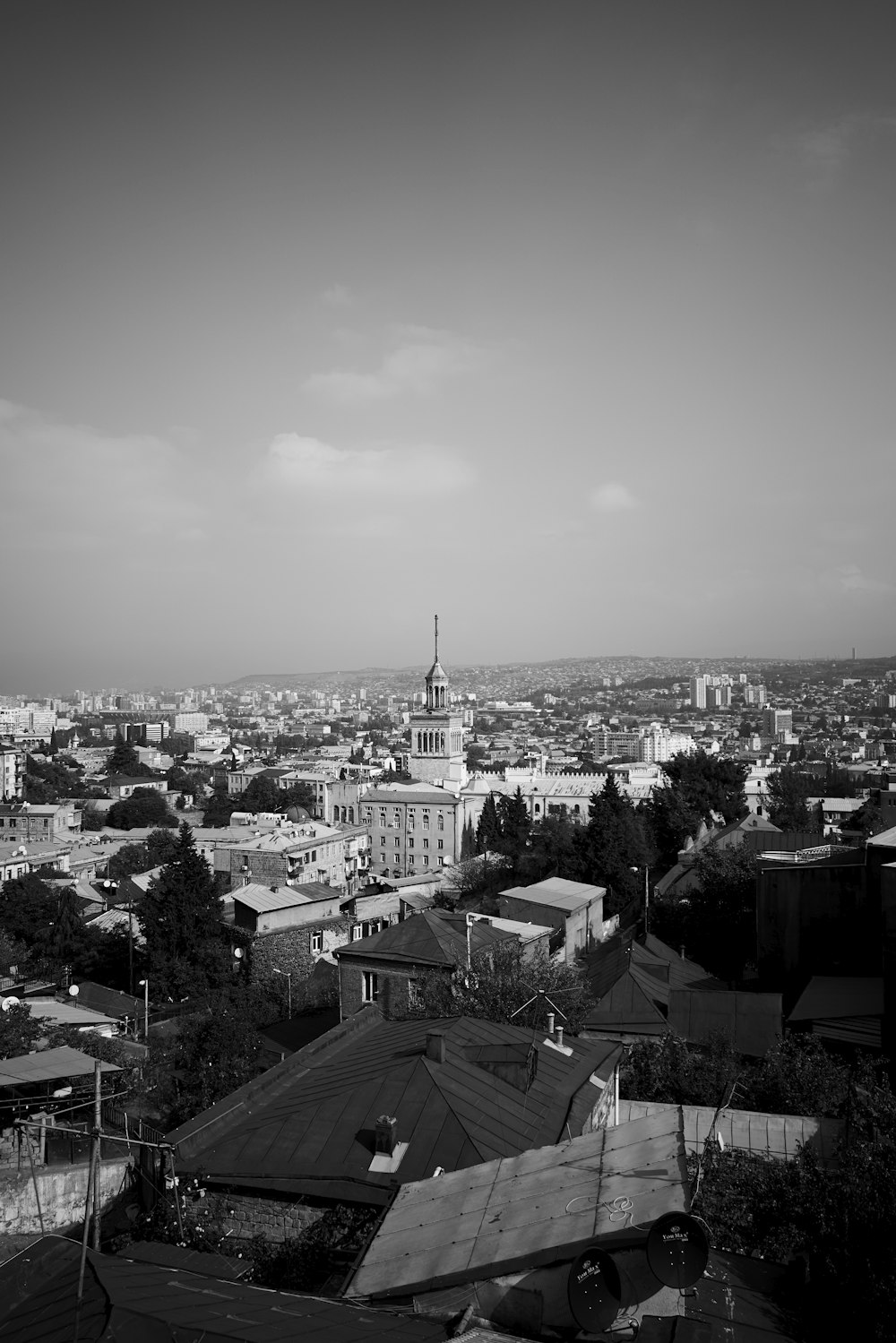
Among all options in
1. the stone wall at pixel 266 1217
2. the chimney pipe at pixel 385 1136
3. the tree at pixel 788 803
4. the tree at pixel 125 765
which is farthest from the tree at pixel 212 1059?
the tree at pixel 125 765

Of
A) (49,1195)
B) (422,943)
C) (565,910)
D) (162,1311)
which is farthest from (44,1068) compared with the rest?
(565,910)

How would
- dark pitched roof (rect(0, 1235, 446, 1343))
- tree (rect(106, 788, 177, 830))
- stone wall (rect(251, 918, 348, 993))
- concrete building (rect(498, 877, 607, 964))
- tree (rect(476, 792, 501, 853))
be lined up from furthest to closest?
tree (rect(106, 788, 177, 830)), tree (rect(476, 792, 501, 853)), stone wall (rect(251, 918, 348, 993)), concrete building (rect(498, 877, 607, 964)), dark pitched roof (rect(0, 1235, 446, 1343))

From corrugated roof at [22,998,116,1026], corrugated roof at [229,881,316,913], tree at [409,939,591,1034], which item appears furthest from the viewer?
corrugated roof at [229,881,316,913]

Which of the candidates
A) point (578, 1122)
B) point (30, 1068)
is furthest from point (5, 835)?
point (578, 1122)

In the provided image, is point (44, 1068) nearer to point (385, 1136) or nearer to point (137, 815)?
point (385, 1136)

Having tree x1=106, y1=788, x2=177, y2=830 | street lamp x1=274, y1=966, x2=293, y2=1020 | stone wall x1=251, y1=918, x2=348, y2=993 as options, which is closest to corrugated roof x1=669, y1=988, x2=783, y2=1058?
street lamp x1=274, y1=966, x2=293, y2=1020

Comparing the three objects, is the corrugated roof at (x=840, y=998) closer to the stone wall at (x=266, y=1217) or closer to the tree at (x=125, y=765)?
the stone wall at (x=266, y=1217)

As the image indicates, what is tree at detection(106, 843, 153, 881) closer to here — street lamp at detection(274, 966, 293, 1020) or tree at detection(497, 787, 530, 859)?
tree at detection(497, 787, 530, 859)
